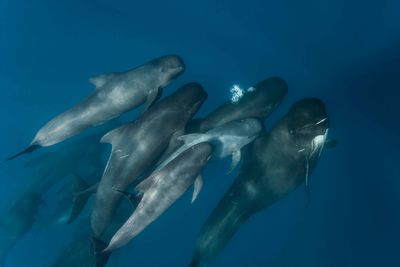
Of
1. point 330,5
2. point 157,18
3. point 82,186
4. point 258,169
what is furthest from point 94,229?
point 330,5

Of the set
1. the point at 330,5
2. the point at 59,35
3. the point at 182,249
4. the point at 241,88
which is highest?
the point at 59,35

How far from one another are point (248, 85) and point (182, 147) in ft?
17.0

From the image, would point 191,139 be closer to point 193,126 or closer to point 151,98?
point 193,126

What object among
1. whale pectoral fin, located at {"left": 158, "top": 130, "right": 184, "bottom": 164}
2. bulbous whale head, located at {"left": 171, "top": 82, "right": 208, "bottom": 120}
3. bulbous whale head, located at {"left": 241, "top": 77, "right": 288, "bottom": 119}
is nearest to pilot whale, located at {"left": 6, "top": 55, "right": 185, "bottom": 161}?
bulbous whale head, located at {"left": 171, "top": 82, "right": 208, "bottom": 120}

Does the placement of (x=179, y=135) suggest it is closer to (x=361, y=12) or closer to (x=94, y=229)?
(x=94, y=229)

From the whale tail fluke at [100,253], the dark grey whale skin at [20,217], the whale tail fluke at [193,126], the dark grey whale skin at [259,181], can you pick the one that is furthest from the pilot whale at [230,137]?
the dark grey whale skin at [20,217]

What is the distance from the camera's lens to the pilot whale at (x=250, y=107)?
11.0 metres

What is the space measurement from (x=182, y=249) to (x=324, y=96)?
22.9 feet

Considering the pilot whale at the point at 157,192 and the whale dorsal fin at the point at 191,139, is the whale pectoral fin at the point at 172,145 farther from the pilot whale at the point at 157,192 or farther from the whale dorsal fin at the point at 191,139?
the pilot whale at the point at 157,192

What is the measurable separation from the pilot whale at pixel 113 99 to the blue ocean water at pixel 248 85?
352cm

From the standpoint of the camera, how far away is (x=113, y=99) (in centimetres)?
1084

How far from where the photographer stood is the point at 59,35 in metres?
15.5

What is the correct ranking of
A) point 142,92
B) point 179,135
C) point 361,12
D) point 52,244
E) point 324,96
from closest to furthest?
point 179,135
point 142,92
point 361,12
point 324,96
point 52,244

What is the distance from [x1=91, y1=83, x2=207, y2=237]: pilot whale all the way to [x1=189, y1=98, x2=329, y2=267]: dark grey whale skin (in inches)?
76.7
